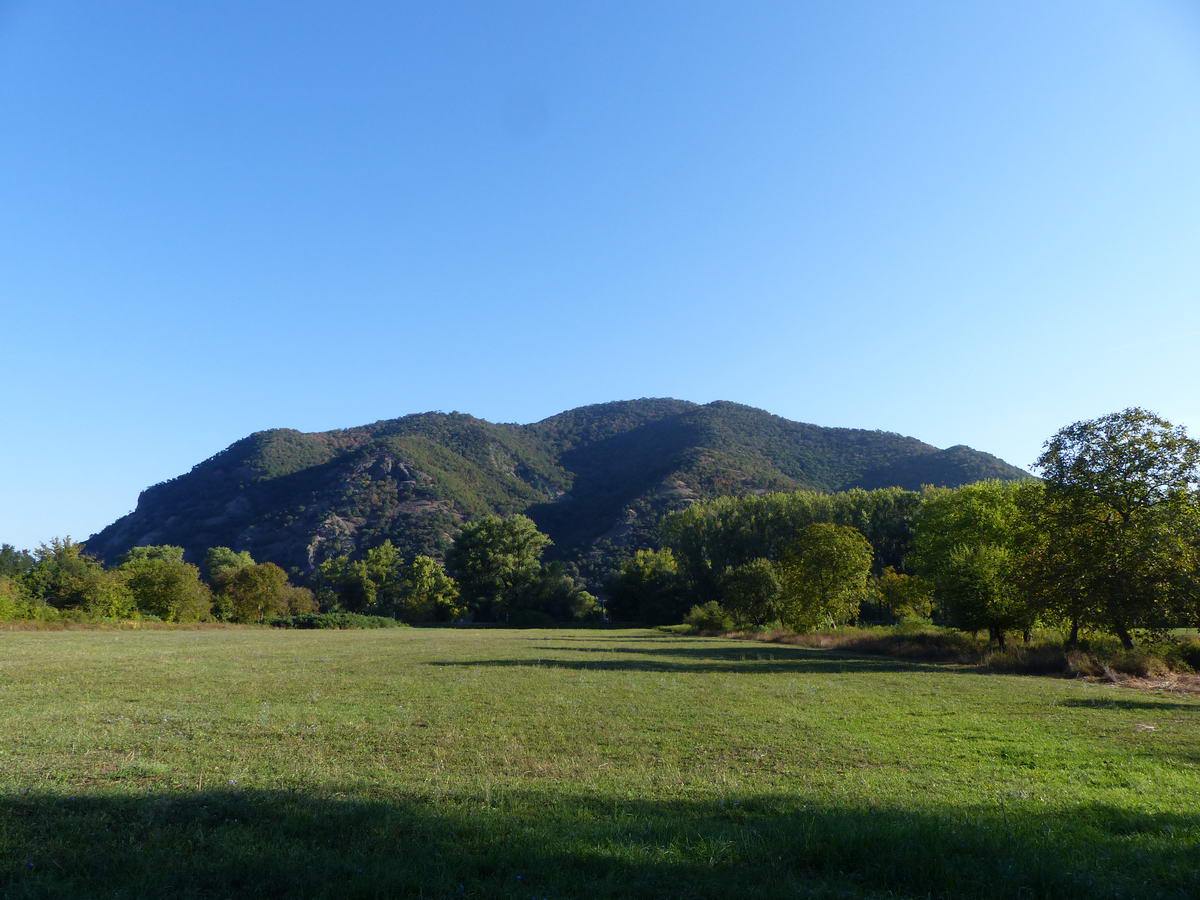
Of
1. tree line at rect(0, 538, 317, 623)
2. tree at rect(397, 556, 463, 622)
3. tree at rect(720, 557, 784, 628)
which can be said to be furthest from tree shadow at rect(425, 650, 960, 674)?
tree at rect(397, 556, 463, 622)

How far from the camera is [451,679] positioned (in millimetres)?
23234

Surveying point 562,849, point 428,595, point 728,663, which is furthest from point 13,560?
point 562,849

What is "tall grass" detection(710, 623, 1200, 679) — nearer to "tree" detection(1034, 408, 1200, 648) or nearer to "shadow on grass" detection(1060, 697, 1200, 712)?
"tree" detection(1034, 408, 1200, 648)

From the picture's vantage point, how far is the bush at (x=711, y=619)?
70025 millimetres

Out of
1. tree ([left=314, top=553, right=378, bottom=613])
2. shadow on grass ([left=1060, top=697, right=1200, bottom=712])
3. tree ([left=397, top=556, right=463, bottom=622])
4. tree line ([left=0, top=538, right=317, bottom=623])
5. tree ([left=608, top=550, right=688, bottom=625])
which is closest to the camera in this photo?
shadow on grass ([left=1060, top=697, right=1200, bottom=712])

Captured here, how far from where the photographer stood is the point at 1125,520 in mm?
30312

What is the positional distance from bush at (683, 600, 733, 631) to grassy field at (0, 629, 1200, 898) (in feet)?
167

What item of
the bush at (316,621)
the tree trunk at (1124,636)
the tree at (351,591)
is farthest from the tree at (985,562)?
the tree at (351,591)

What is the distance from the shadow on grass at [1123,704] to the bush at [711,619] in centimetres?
4977

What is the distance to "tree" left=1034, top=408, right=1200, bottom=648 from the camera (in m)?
27.5

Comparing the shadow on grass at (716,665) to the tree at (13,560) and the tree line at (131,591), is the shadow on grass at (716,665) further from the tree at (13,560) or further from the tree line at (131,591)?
the tree at (13,560)

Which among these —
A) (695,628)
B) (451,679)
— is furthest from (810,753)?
(695,628)

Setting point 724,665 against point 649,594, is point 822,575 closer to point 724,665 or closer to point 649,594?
point 724,665

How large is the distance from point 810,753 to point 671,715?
461 centimetres
